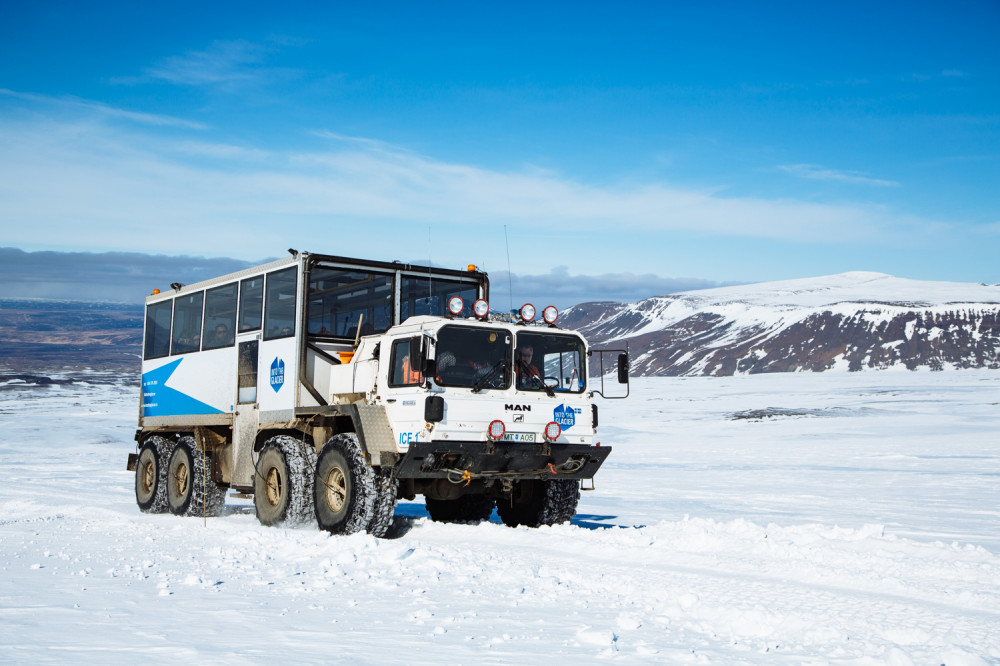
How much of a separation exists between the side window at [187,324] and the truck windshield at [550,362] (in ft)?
19.7

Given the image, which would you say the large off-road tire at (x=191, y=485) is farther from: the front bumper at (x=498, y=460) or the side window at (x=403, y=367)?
the front bumper at (x=498, y=460)

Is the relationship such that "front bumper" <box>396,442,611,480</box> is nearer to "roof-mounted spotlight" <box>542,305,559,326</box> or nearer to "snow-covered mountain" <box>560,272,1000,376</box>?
"roof-mounted spotlight" <box>542,305,559,326</box>

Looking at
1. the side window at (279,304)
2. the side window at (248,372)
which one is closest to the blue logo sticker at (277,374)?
the side window at (279,304)

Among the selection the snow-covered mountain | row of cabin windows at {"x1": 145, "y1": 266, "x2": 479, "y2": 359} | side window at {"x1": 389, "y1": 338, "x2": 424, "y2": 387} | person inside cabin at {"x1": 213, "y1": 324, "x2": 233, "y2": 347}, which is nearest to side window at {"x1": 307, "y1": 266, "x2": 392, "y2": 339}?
row of cabin windows at {"x1": 145, "y1": 266, "x2": 479, "y2": 359}

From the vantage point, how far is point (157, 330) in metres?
16.0

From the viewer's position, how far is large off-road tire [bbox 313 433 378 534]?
34.7 ft

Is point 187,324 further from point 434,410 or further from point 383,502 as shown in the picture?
point 434,410

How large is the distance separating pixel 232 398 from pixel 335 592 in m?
6.34

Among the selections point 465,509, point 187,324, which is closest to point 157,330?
point 187,324

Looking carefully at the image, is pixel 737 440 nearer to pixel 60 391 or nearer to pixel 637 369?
pixel 60 391

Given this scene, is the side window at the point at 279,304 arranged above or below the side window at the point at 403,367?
above

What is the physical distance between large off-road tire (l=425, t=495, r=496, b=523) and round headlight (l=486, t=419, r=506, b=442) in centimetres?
285

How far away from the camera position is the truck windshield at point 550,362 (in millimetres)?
10992

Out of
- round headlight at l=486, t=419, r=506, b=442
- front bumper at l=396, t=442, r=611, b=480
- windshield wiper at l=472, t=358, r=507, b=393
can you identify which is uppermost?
windshield wiper at l=472, t=358, r=507, b=393
